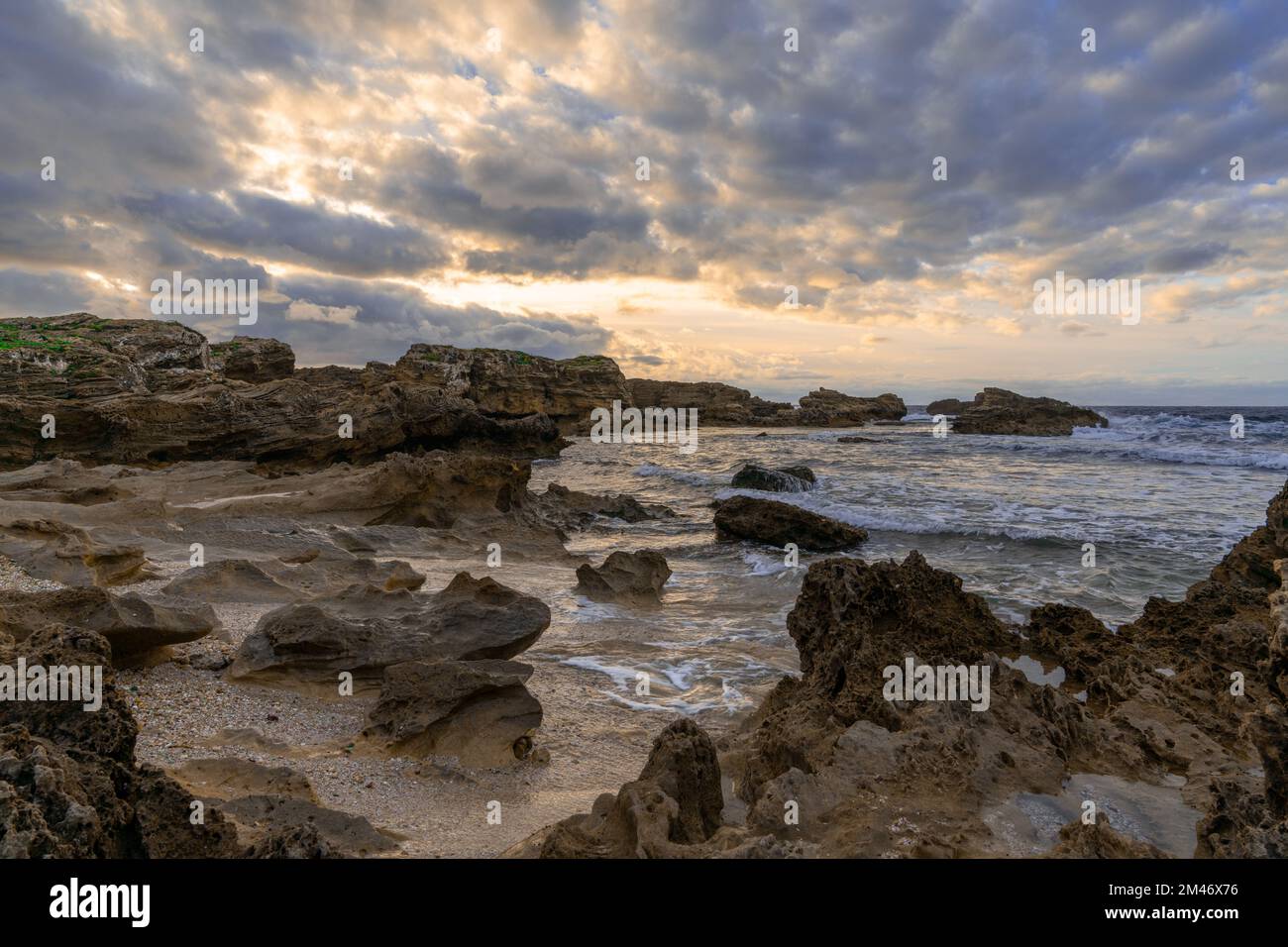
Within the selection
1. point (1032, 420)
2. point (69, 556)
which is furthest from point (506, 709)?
point (1032, 420)

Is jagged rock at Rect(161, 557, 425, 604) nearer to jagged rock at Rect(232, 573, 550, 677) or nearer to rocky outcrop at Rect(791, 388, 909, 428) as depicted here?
jagged rock at Rect(232, 573, 550, 677)

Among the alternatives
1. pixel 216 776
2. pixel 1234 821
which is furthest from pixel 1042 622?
pixel 216 776

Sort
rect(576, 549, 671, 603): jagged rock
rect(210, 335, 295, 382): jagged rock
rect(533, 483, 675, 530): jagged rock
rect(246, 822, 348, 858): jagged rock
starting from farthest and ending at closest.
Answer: rect(210, 335, 295, 382): jagged rock, rect(533, 483, 675, 530): jagged rock, rect(576, 549, 671, 603): jagged rock, rect(246, 822, 348, 858): jagged rock

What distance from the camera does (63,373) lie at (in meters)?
21.0

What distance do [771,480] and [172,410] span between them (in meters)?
17.7

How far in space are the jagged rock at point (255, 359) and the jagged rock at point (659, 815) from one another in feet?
131

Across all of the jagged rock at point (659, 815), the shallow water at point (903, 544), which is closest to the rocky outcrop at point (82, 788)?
the jagged rock at point (659, 815)

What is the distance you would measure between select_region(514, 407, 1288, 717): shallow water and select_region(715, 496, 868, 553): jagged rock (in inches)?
17.7

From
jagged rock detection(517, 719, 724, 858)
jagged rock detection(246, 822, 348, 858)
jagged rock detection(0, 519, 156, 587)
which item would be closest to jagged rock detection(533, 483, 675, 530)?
jagged rock detection(0, 519, 156, 587)

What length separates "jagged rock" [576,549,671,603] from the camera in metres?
9.92

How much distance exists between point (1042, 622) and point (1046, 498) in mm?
14527

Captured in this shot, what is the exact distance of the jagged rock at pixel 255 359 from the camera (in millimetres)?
38250

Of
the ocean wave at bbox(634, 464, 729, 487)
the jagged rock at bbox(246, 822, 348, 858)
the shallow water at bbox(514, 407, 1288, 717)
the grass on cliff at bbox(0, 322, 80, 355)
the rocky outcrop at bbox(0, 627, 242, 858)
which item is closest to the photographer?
the rocky outcrop at bbox(0, 627, 242, 858)
